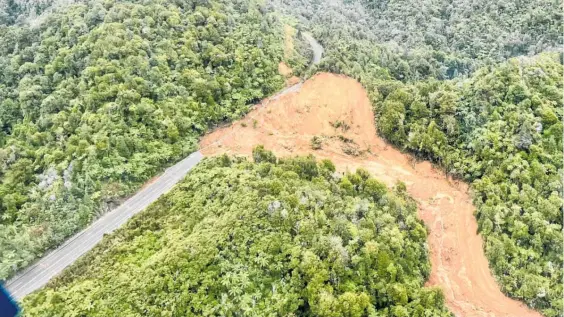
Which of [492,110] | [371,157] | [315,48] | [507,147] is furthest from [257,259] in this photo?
[315,48]

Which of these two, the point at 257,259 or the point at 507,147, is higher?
the point at 507,147

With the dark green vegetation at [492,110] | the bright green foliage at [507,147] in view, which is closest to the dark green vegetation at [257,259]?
the bright green foliage at [507,147]

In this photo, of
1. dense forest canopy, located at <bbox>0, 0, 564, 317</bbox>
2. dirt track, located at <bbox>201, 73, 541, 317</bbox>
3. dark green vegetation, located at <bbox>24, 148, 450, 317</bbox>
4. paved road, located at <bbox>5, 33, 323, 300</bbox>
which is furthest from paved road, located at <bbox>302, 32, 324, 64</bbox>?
dark green vegetation, located at <bbox>24, 148, 450, 317</bbox>

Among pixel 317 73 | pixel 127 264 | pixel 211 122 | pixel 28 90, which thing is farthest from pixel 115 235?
pixel 317 73

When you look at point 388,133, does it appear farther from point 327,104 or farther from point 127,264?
point 127,264

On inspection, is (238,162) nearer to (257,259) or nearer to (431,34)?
(257,259)

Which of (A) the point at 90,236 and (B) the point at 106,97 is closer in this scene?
(A) the point at 90,236

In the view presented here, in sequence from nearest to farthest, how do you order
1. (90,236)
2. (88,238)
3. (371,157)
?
(88,238) → (90,236) → (371,157)
